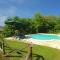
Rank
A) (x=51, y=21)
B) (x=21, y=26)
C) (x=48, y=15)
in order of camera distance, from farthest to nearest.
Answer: (x=48, y=15) < (x=51, y=21) < (x=21, y=26)

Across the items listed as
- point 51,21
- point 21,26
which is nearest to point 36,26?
point 51,21

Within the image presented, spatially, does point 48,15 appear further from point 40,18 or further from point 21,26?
point 21,26

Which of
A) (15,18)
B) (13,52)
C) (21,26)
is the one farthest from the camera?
(15,18)

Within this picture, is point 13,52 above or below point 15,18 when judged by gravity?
below

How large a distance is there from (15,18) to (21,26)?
286 centimetres

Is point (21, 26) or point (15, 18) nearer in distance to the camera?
point (21, 26)

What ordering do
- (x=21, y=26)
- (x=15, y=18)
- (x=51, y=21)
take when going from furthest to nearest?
(x=51, y=21) < (x=15, y=18) < (x=21, y=26)

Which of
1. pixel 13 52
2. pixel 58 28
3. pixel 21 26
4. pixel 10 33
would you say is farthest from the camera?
pixel 58 28

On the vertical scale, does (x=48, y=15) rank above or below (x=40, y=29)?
above

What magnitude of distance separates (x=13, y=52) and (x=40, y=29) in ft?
81.5

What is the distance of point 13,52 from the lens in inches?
394

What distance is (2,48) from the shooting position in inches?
402

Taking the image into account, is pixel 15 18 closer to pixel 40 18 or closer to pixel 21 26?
pixel 21 26

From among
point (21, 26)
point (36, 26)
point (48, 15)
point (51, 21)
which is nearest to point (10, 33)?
point (21, 26)
